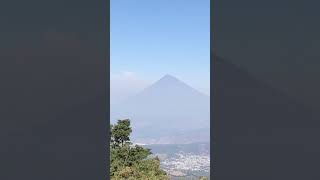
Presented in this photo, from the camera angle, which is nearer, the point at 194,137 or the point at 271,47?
the point at 271,47
